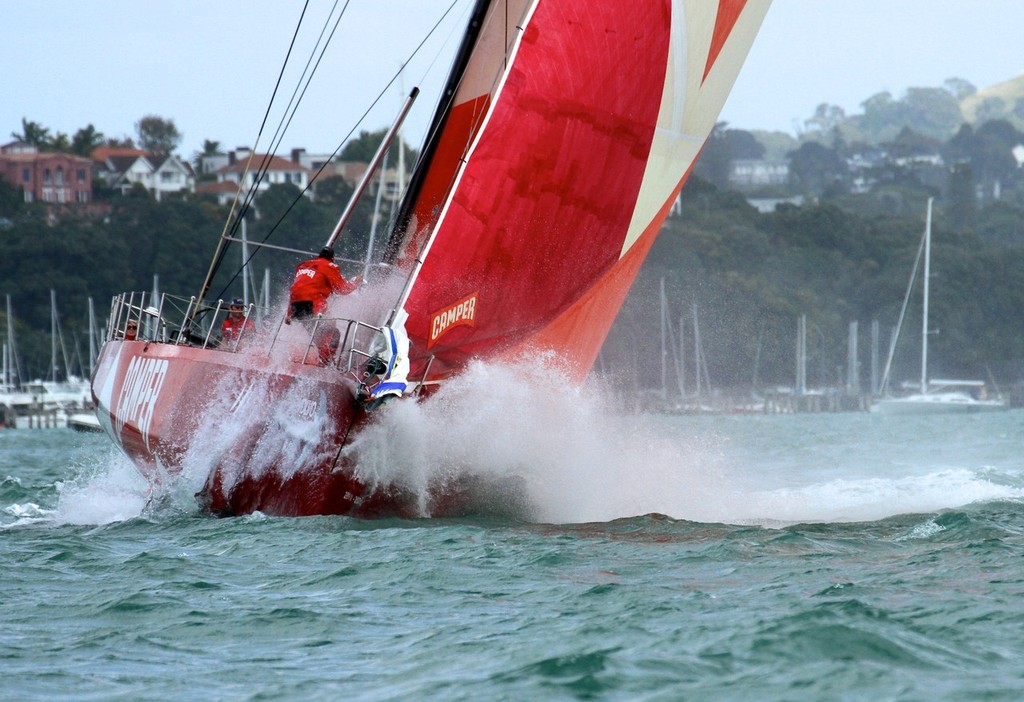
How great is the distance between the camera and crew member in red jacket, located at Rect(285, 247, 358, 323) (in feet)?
27.5

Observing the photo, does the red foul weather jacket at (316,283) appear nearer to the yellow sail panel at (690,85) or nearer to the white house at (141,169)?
the yellow sail panel at (690,85)

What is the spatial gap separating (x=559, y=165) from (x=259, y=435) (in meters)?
2.49

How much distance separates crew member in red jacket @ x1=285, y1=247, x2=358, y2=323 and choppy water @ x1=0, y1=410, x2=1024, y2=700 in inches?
45.9

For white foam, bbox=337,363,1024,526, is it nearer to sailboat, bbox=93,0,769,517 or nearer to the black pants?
sailboat, bbox=93,0,769,517

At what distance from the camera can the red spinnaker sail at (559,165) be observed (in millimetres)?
8341

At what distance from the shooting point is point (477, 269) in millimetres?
8383

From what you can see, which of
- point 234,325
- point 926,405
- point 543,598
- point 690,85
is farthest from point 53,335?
point 543,598

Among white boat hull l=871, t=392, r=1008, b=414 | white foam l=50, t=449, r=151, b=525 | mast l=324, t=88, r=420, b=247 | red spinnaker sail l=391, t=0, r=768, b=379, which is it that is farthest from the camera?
white boat hull l=871, t=392, r=1008, b=414

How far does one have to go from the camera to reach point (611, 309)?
33.2 ft

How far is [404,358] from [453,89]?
9.14 ft

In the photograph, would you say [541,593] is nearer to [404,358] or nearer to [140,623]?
[140,623]

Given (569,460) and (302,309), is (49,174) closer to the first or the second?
(302,309)

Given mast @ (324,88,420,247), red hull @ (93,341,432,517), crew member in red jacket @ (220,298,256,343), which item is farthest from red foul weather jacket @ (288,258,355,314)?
mast @ (324,88,420,247)

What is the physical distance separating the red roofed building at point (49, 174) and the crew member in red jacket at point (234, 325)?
56350mm
